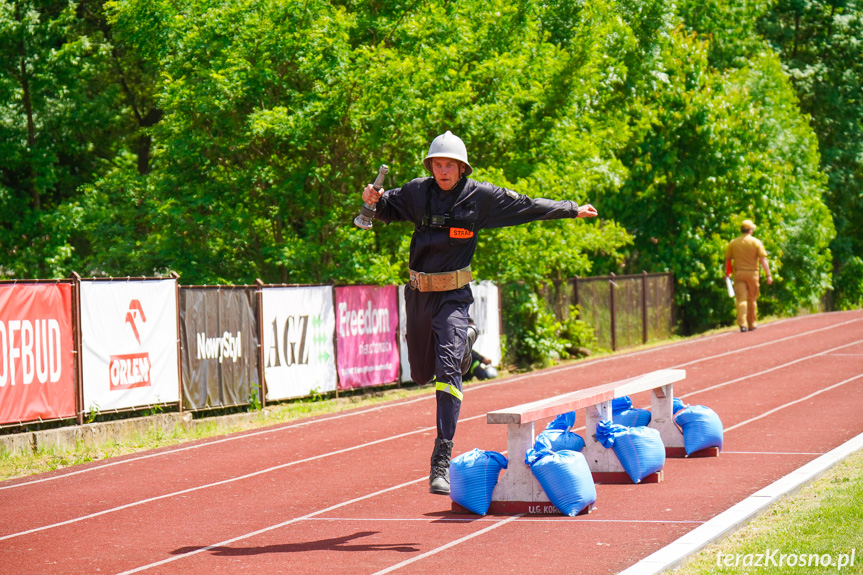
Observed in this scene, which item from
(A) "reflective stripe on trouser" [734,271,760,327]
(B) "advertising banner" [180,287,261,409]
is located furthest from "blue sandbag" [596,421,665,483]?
(A) "reflective stripe on trouser" [734,271,760,327]

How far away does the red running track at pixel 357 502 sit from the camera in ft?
22.7

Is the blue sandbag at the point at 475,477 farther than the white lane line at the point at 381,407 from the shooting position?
No

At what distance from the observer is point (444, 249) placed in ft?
26.4

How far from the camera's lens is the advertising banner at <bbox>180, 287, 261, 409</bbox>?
16.3 m

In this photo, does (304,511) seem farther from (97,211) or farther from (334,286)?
(97,211)

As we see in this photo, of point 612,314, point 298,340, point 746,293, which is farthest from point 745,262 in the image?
point 298,340

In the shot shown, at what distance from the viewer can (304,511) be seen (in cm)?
877

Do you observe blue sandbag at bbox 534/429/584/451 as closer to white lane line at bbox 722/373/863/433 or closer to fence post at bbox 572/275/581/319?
white lane line at bbox 722/373/863/433

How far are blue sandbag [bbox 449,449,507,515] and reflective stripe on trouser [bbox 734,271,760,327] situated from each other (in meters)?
21.5

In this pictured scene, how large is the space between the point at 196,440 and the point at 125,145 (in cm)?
2164

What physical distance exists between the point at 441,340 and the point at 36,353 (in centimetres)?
732

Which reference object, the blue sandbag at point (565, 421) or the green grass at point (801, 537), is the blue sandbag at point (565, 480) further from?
the blue sandbag at point (565, 421)

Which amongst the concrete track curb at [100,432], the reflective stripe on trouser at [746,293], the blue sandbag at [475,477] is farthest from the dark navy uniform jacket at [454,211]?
the reflective stripe on trouser at [746,293]

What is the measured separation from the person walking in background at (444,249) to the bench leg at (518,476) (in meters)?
0.40
